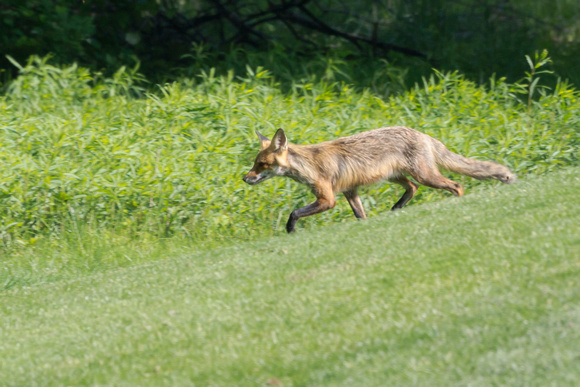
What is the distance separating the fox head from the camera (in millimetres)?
6844

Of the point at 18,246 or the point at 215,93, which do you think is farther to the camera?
the point at 215,93

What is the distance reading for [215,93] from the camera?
1089 centimetres

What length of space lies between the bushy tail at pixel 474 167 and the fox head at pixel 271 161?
1.51 meters

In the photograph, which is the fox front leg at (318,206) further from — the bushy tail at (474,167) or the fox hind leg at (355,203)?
the bushy tail at (474,167)

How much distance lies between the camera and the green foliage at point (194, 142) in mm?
7457

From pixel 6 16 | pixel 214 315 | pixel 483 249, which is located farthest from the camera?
pixel 6 16

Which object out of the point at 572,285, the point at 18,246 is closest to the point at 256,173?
the point at 18,246

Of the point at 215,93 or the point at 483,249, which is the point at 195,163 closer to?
the point at 215,93

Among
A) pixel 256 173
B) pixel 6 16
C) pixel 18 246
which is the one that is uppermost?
pixel 6 16

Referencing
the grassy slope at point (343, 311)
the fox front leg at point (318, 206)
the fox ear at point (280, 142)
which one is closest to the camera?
the grassy slope at point (343, 311)

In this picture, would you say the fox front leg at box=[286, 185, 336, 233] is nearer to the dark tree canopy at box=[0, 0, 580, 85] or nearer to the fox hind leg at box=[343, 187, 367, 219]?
the fox hind leg at box=[343, 187, 367, 219]

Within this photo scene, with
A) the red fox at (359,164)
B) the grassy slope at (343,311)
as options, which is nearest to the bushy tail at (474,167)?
the red fox at (359,164)

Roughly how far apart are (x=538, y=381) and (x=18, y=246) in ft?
17.5

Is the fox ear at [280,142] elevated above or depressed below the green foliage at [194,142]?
above
